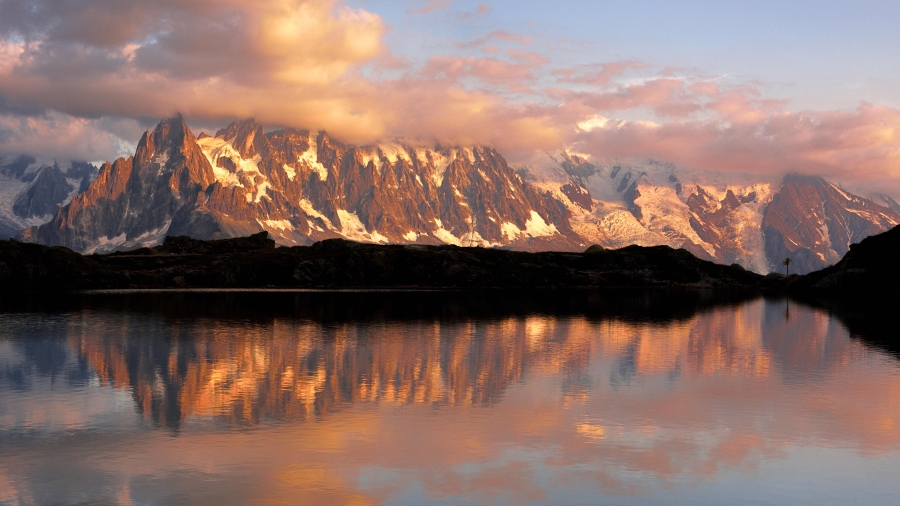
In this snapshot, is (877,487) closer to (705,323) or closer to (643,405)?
(643,405)

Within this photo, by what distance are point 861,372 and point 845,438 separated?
32479 mm

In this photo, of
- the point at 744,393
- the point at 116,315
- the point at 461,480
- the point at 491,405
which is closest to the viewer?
the point at 461,480

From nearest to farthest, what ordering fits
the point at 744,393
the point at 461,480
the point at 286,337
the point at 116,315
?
the point at 461,480
the point at 744,393
the point at 286,337
the point at 116,315

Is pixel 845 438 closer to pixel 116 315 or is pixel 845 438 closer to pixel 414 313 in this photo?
pixel 414 313

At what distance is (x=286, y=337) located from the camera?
101m

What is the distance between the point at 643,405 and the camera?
195 feet

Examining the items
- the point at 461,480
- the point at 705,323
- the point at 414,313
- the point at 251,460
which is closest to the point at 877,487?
the point at 461,480

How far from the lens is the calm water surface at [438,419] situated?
1535 inches

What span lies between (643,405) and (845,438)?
44.4 ft

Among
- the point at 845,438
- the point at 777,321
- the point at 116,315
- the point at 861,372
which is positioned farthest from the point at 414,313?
the point at 845,438

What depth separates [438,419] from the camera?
53.8m

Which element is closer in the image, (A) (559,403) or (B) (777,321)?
(A) (559,403)

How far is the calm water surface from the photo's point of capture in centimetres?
3900

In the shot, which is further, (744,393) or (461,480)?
(744,393)
